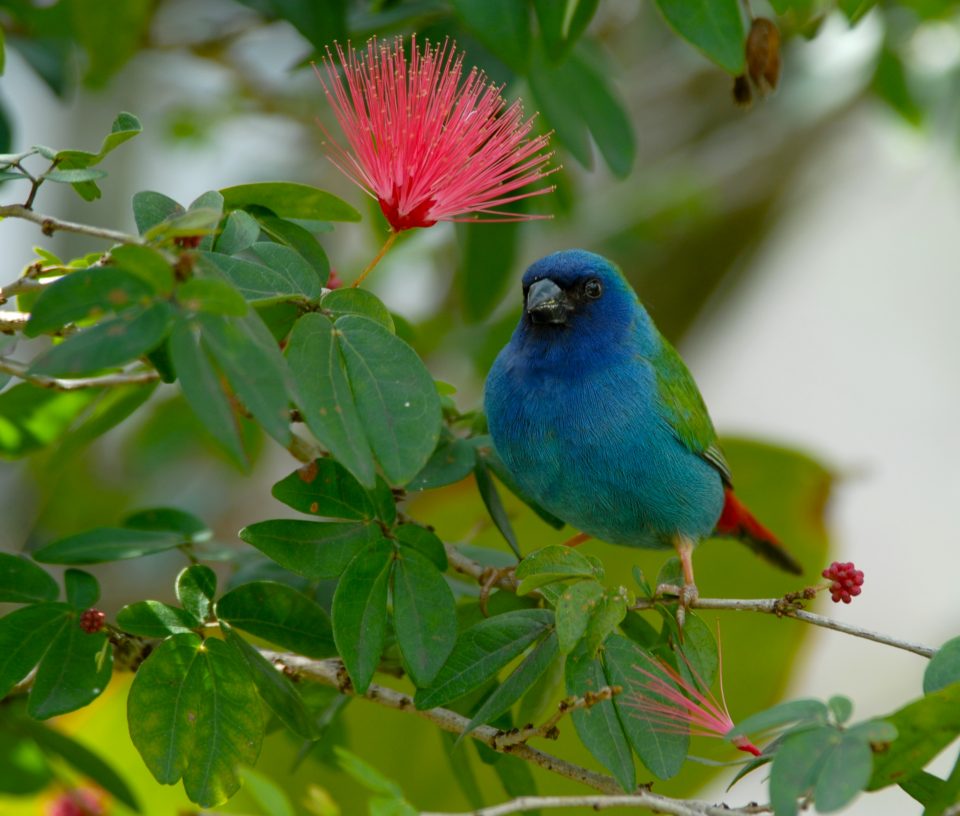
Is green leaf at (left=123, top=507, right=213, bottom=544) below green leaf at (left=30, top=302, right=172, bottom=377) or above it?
below

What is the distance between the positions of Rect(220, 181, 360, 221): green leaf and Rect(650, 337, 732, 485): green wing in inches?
37.2

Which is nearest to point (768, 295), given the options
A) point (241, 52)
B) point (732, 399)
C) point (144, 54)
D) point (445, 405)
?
point (732, 399)

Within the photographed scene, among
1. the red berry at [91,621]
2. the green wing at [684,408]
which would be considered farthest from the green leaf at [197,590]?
the green wing at [684,408]

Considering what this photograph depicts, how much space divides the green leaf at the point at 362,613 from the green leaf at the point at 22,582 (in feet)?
1.81

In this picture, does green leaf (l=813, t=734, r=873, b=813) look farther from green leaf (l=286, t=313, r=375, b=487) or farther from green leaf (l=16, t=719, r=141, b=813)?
green leaf (l=16, t=719, r=141, b=813)

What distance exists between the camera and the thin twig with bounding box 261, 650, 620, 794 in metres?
1.87

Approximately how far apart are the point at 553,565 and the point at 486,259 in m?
1.76

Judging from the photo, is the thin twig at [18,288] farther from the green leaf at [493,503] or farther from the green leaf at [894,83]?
the green leaf at [894,83]

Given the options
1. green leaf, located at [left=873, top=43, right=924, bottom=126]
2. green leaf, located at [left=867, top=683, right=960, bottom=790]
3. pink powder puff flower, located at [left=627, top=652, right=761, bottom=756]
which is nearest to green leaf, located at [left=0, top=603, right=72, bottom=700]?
pink powder puff flower, located at [left=627, top=652, right=761, bottom=756]

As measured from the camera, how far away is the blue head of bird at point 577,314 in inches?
108

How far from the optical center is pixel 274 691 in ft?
6.49

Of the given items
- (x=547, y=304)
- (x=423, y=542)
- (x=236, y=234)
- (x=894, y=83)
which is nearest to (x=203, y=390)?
(x=236, y=234)

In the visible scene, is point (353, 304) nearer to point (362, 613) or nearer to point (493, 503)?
point (362, 613)

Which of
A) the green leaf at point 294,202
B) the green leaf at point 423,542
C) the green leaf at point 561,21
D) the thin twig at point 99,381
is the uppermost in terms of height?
the green leaf at point 561,21
